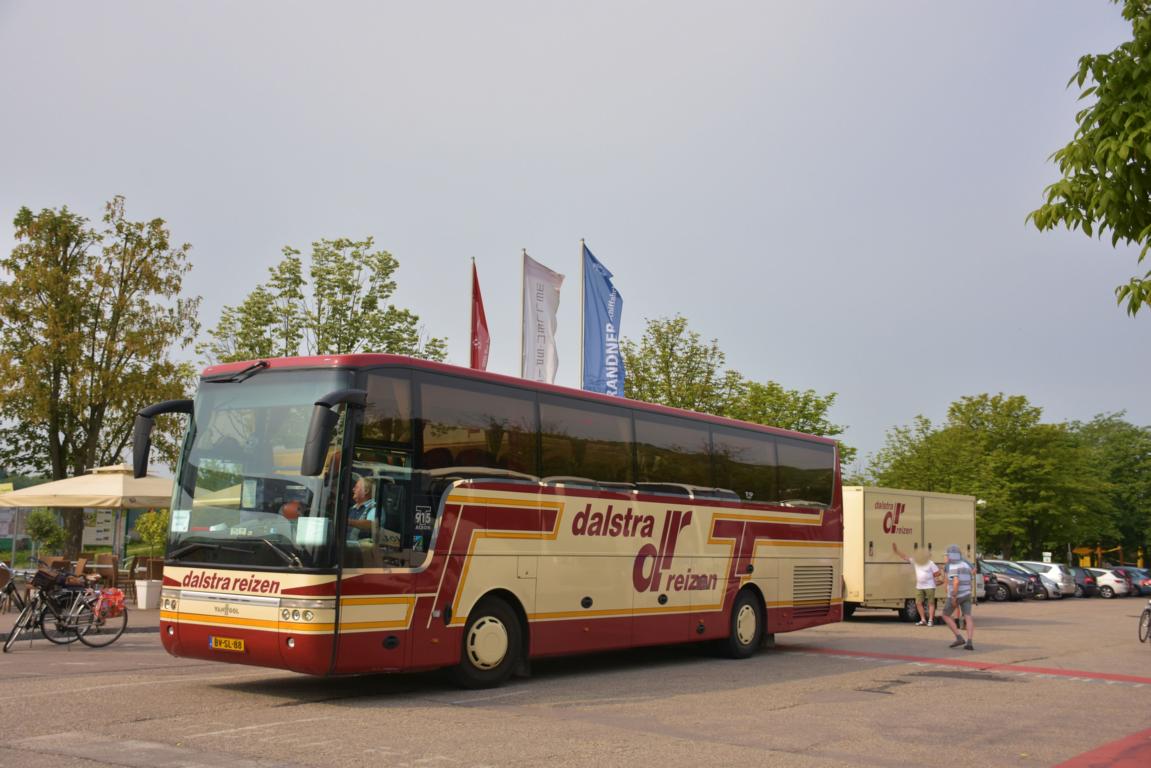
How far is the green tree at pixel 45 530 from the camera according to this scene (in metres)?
52.2

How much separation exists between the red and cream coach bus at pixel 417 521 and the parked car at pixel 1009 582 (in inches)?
1237

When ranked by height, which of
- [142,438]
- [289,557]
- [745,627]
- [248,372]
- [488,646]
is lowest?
[745,627]

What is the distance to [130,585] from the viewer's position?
26.1 metres

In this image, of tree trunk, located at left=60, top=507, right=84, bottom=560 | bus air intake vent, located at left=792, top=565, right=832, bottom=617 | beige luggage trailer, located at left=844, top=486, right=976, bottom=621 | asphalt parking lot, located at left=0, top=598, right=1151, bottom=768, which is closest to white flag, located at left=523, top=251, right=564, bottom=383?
beige luggage trailer, located at left=844, top=486, right=976, bottom=621

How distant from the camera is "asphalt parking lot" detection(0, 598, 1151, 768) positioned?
859 cm

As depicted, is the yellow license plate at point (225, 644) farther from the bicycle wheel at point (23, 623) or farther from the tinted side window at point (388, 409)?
the bicycle wheel at point (23, 623)

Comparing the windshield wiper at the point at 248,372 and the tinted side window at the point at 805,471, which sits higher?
the windshield wiper at the point at 248,372

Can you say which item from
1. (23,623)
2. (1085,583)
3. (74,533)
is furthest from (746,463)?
(1085,583)

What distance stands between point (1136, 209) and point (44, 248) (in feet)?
101

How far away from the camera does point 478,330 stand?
83.5 feet

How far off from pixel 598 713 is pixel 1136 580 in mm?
51992

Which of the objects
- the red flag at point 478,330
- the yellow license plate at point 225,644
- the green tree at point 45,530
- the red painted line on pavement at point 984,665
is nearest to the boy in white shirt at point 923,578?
the red painted line on pavement at point 984,665

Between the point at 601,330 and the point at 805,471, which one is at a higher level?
the point at 601,330

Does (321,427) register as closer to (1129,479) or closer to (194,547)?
(194,547)
